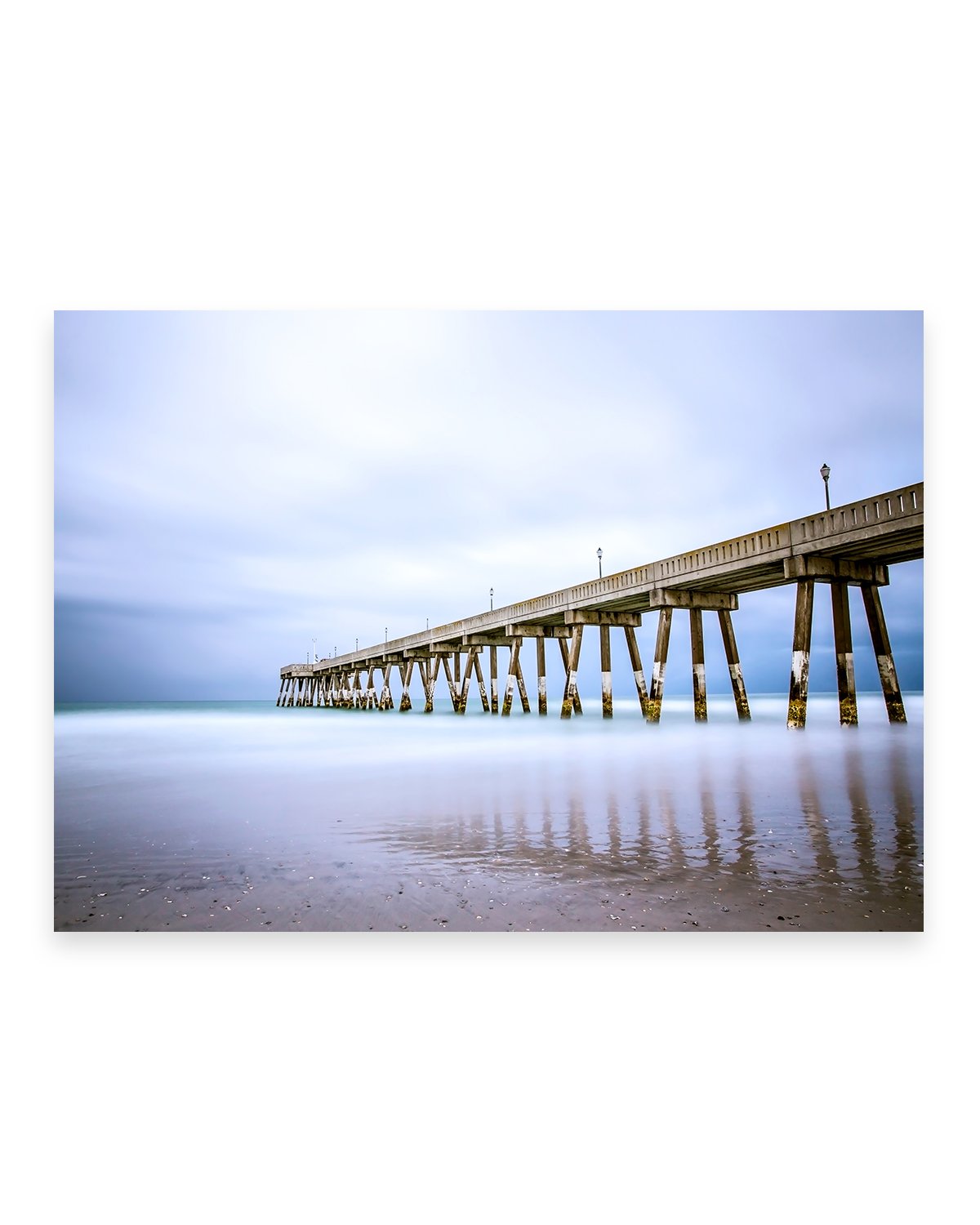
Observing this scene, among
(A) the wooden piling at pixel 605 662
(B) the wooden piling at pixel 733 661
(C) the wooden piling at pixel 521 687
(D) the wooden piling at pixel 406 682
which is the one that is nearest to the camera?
(B) the wooden piling at pixel 733 661

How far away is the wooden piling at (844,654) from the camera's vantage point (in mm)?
8883

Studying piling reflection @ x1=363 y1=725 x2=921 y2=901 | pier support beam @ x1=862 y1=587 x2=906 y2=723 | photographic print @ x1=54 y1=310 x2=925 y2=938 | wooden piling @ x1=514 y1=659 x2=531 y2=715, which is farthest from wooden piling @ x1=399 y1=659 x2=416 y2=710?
piling reflection @ x1=363 y1=725 x2=921 y2=901

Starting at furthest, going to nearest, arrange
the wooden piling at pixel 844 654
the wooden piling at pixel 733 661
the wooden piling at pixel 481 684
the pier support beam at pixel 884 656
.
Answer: the wooden piling at pixel 481 684 < the wooden piling at pixel 733 661 < the wooden piling at pixel 844 654 < the pier support beam at pixel 884 656

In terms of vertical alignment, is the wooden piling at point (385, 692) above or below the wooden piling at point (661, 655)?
below

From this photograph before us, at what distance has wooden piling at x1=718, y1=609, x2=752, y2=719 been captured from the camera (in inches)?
592

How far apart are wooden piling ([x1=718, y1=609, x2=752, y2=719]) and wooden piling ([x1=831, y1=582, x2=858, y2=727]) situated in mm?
4577

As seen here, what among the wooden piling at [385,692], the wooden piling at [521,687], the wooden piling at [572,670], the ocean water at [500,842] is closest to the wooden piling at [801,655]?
the ocean water at [500,842]

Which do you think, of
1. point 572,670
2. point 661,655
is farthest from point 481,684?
point 661,655

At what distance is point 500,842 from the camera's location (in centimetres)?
564

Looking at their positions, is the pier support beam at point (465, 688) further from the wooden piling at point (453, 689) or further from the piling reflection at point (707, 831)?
the piling reflection at point (707, 831)

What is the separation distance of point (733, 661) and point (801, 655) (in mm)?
6326

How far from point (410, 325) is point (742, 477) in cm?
410

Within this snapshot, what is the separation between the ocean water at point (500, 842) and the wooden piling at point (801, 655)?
1.61m

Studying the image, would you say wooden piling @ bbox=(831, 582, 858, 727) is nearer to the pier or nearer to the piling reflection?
the pier
